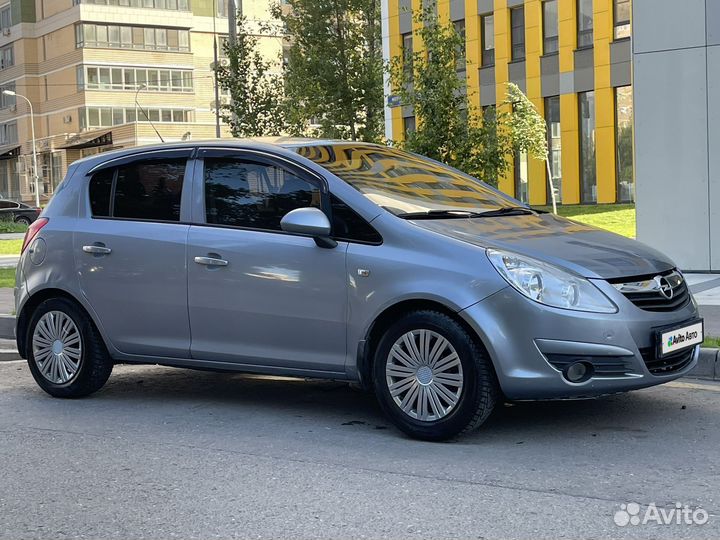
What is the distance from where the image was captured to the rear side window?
6906mm

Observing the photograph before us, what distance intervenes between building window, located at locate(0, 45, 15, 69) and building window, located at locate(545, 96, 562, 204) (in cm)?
6162

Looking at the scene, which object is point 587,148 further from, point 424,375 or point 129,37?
point 129,37

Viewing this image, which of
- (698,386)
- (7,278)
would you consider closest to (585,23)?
(7,278)

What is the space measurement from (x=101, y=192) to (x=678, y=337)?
385 cm

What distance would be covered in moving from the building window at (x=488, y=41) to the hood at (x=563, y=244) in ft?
108

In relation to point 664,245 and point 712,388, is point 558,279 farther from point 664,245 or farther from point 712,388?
point 664,245

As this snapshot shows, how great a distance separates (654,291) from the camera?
18.9ft

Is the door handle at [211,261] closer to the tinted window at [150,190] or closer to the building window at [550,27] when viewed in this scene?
the tinted window at [150,190]

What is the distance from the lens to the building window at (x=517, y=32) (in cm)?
3709

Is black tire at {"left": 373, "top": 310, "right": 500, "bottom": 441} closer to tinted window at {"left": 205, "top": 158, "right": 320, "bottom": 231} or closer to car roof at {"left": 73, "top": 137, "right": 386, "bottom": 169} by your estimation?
tinted window at {"left": 205, "top": 158, "right": 320, "bottom": 231}

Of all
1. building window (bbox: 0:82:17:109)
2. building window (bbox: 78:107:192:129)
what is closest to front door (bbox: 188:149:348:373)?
building window (bbox: 78:107:192:129)

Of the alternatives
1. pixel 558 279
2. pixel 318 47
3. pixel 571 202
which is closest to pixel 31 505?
pixel 558 279

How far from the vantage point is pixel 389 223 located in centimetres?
597

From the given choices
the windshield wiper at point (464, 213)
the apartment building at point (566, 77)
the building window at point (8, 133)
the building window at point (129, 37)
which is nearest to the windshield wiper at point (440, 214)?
the windshield wiper at point (464, 213)
